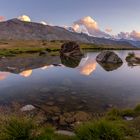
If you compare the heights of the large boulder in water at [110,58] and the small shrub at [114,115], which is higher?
the small shrub at [114,115]

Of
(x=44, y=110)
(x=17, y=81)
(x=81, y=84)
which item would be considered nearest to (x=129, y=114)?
(x=44, y=110)

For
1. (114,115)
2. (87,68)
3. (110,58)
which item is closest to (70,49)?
(110,58)

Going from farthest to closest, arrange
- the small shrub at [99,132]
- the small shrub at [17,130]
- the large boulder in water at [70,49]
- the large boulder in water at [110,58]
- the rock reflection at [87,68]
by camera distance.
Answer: the large boulder in water at [70,49] < the large boulder in water at [110,58] < the rock reflection at [87,68] < the small shrub at [17,130] < the small shrub at [99,132]

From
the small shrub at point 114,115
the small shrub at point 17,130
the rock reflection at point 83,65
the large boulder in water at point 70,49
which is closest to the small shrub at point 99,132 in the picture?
the small shrub at point 17,130

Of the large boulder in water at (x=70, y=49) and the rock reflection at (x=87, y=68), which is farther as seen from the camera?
the large boulder in water at (x=70, y=49)

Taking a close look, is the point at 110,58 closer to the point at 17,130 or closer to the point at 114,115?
the point at 114,115

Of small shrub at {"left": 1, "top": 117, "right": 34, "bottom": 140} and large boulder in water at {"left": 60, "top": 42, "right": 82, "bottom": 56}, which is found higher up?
small shrub at {"left": 1, "top": 117, "right": 34, "bottom": 140}

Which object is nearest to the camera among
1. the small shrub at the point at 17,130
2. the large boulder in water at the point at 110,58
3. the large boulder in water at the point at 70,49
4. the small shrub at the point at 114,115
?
the small shrub at the point at 17,130

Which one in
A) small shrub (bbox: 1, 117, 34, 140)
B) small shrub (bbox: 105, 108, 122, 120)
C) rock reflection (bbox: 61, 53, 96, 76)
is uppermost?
small shrub (bbox: 1, 117, 34, 140)

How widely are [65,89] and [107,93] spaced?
504 centimetres

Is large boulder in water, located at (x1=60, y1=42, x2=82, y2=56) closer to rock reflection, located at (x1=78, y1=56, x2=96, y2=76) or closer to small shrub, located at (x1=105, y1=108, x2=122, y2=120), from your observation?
rock reflection, located at (x1=78, y1=56, x2=96, y2=76)

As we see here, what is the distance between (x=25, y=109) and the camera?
21.3m

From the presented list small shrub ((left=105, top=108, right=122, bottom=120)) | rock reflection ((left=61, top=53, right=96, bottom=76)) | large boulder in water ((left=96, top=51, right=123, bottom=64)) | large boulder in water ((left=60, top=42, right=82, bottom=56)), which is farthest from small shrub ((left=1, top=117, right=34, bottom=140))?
large boulder in water ((left=60, top=42, right=82, bottom=56))

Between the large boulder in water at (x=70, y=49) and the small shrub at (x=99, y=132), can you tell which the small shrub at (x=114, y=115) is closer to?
the small shrub at (x=99, y=132)
